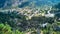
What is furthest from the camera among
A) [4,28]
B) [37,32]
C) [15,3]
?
[15,3]

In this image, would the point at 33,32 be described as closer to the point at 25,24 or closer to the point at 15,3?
the point at 25,24

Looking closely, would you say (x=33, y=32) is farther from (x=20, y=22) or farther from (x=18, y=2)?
(x=18, y=2)

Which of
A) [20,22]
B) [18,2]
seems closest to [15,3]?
[18,2]

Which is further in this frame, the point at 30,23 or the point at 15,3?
the point at 15,3

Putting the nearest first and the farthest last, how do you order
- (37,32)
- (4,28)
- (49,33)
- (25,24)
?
1. (4,28)
2. (49,33)
3. (37,32)
4. (25,24)

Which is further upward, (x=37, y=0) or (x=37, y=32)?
(x=37, y=0)

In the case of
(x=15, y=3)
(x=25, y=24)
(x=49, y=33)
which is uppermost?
(x=15, y=3)

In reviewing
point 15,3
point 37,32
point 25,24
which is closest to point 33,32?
point 37,32

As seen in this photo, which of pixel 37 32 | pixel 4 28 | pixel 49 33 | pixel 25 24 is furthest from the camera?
pixel 25 24

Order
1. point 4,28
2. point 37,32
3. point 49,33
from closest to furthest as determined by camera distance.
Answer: point 4,28 → point 49,33 → point 37,32
